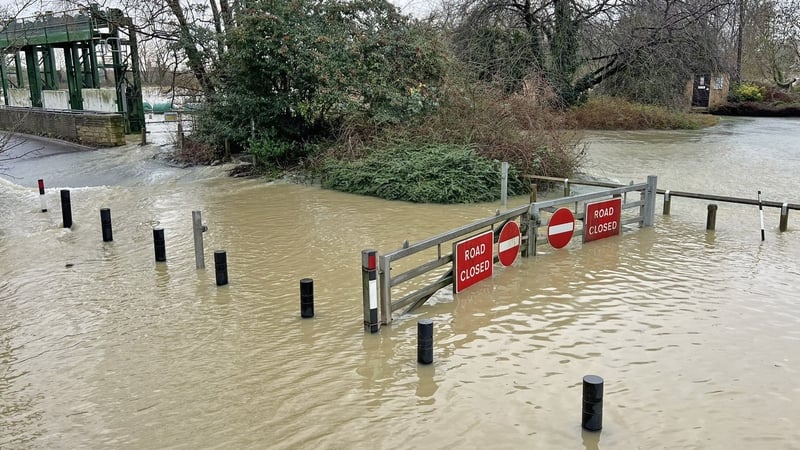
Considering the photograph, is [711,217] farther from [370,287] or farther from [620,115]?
[620,115]

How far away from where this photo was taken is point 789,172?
65.2ft

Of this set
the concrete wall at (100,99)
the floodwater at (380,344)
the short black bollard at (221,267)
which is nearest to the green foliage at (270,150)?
the floodwater at (380,344)

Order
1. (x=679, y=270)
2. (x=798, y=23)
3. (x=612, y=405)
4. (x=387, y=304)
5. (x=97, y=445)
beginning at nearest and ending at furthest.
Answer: (x=97, y=445), (x=612, y=405), (x=387, y=304), (x=679, y=270), (x=798, y=23)

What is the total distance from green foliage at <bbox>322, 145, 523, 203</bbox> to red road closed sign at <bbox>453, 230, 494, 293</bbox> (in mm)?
5894

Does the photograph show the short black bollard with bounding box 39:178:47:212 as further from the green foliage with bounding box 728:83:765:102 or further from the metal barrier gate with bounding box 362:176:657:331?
the green foliage with bounding box 728:83:765:102

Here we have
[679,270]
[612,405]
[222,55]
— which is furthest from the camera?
[222,55]

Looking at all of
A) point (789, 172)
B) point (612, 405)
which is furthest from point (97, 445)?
point (789, 172)

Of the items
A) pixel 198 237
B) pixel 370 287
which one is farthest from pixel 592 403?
pixel 198 237

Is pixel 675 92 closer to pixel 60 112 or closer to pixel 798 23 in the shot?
pixel 798 23

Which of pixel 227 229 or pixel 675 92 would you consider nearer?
pixel 227 229

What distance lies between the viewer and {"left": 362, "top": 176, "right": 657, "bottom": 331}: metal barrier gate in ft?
23.4

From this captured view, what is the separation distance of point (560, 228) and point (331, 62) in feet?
31.1

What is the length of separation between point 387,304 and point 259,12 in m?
12.7

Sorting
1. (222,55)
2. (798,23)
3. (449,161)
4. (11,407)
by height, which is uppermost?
(798,23)
